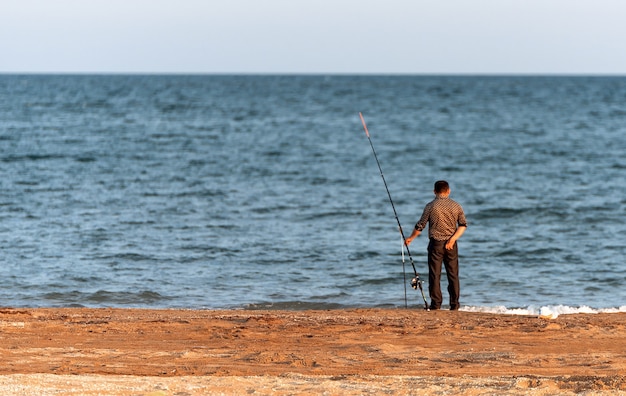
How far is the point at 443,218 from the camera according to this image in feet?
33.9

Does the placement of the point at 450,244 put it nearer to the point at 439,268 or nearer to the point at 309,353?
the point at 439,268

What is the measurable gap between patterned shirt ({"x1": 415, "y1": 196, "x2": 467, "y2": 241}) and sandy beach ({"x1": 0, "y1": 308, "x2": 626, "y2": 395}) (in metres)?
0.88

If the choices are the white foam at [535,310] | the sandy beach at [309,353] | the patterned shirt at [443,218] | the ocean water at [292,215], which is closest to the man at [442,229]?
the patterned shirt at [443,218]

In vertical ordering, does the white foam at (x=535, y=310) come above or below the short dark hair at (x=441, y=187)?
below

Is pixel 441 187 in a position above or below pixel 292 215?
above

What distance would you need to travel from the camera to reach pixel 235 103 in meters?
68.8

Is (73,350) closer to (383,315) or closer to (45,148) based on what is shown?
(383,315)

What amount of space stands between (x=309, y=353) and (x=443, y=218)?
9.47ft

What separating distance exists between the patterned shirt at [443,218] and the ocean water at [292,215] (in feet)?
4.93

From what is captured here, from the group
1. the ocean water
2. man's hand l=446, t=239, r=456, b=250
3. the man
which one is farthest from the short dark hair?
the ocean water

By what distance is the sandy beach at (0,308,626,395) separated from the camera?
6715 mm

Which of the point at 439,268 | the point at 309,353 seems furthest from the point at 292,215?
the point at 309,353

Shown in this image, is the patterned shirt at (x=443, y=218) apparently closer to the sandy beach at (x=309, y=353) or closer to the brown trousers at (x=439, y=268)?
the brown trousers at (x=439, y=268)

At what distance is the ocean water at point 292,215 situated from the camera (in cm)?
1301
